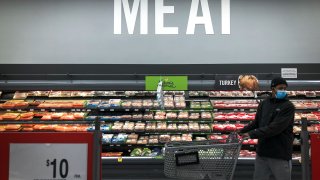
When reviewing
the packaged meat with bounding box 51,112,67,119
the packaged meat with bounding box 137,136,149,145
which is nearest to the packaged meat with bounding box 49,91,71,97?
the packaged meat with bounding box 51,112,67,119

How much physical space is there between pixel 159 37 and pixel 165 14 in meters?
0.39

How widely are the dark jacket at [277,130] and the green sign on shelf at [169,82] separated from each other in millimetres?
2355

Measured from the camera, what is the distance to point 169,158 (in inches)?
118

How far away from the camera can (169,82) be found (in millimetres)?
5871

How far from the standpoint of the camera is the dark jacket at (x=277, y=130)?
11.0 ft

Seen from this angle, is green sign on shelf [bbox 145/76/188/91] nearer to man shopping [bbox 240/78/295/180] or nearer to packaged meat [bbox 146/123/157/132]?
packaged meat [bbox 146/123/157/132]

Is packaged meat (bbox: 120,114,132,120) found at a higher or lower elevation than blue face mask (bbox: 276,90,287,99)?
lower

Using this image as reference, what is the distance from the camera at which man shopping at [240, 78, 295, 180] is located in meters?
3.40

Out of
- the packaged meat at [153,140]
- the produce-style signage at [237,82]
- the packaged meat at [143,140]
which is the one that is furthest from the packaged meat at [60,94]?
the produce-style signage at [237,82]

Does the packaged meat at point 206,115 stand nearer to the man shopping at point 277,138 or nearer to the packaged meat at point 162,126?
the packaged meat at point 162,126

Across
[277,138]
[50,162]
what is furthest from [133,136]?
[50,162]

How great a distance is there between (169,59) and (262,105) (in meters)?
2.53

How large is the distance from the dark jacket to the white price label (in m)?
1.60

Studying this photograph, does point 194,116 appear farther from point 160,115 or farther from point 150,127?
point 150,127
